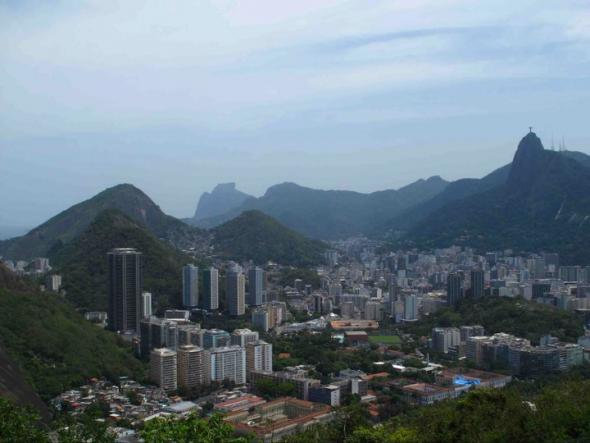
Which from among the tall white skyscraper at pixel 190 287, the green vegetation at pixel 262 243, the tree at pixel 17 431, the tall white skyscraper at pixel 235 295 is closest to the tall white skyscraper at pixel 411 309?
the tall white skyscraper at pixel 235 295

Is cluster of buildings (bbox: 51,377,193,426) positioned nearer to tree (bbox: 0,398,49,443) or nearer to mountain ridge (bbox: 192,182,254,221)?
tree (bbox: 0,398,49,443)

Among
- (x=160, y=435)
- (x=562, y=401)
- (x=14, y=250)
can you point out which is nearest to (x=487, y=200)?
(x=14, y=250)

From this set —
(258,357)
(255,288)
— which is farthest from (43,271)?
(258,357)

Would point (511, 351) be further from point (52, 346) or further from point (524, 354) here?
point (52, 346)

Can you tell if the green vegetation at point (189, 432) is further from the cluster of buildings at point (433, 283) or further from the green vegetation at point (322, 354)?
the cluster of buildings at point (433, 283)

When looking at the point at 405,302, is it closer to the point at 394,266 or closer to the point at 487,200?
the point at 394,266

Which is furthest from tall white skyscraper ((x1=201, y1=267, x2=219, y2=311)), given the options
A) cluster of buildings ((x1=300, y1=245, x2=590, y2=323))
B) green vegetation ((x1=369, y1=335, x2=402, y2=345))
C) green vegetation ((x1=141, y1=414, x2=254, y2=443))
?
green vegetation ((x1=141, y1=414, x2=254, y2=443))
